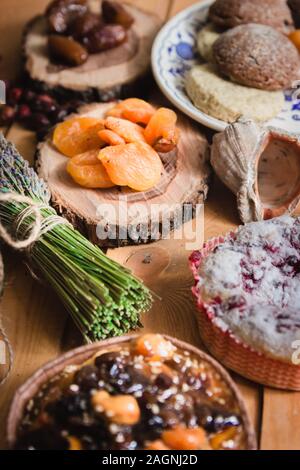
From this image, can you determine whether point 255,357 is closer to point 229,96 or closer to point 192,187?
point 192,187

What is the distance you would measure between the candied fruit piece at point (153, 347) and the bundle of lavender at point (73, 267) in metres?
0.16

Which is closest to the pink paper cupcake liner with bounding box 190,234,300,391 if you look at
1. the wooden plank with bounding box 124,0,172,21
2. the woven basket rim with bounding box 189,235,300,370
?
the woven basket rim with bounding box 189,235,300,370

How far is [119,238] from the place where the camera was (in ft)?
6.40

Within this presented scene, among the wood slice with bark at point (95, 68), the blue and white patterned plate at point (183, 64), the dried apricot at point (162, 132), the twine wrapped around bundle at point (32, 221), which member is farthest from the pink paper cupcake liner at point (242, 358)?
the wood slice with bark at point (95, 68)

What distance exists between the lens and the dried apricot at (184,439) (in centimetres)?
132

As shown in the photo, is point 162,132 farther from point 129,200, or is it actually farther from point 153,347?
point 153,347

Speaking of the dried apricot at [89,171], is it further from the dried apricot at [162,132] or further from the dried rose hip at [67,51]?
the dried rose hip at [67,51]

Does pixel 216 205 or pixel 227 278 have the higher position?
pixel 227 278

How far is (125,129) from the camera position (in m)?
2.07

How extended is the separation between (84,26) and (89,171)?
84 cm

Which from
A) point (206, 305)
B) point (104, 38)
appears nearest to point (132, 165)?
point (206, 305)

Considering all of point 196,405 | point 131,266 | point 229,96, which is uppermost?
point 229,96

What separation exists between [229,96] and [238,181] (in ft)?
1.23

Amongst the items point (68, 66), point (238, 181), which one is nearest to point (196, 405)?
point (238, 181)
